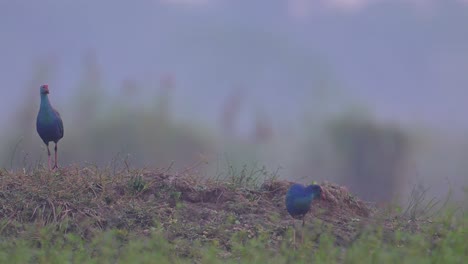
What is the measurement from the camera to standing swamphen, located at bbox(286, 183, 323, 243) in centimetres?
902

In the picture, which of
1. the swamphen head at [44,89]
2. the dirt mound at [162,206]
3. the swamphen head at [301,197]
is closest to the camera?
the swamphen head at [301,197]

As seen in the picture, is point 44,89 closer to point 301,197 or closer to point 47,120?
point 47,120

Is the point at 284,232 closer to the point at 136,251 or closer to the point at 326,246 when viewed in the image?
the point at 326,246

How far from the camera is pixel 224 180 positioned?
10641 millimetres

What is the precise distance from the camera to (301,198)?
902 cm

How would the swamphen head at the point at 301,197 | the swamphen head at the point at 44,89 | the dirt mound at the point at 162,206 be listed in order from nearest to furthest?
the swamphen head at the point at 301,197, the dirt mound at the point at 162,206, the swamphen head at the point at 44,89

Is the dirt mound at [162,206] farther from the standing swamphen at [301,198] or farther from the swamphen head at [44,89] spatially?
the swamphen head at [44,89]

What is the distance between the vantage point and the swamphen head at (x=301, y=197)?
29.6 ft

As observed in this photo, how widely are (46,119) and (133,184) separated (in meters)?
1.74

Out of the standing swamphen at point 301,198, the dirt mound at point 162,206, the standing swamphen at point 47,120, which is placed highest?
the standing swamphen at point 47,120

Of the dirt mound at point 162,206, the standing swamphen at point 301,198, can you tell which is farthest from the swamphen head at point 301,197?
the dirt mound at point 162,206

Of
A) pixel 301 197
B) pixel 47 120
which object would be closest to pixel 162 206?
Result: pixel 301 197

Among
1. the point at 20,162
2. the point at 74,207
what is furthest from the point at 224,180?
the point at 20,162

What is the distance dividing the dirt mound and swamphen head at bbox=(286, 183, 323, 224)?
183 millimetres
